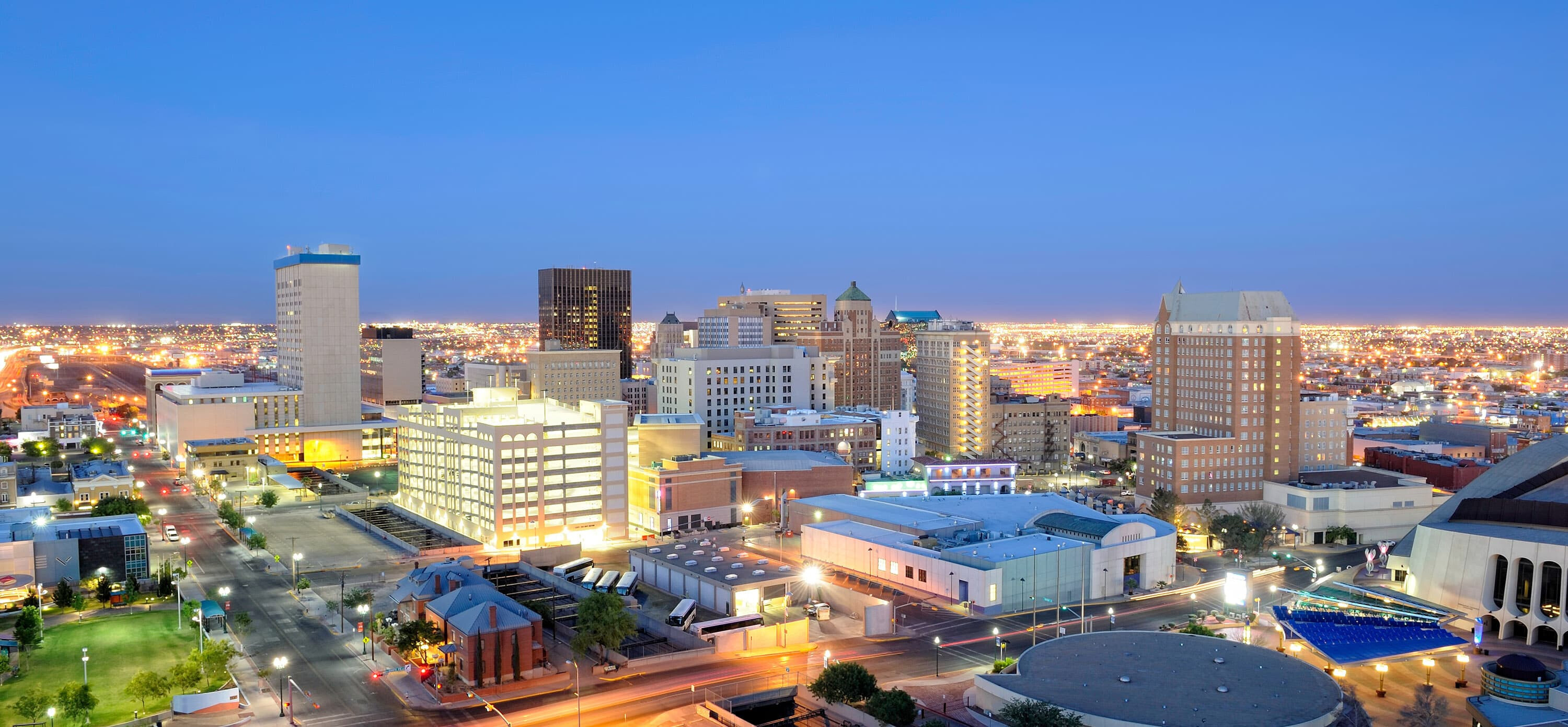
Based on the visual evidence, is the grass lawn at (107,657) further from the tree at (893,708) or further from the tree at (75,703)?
the tree at (893,708)

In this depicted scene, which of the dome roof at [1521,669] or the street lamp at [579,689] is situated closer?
the street lamp at [579,689]

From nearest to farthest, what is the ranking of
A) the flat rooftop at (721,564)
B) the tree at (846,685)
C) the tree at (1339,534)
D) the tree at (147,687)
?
the tree at (846,685)
the tree at (147,687)
the flat rooftop at (721,564)
the tree at (1339,534)

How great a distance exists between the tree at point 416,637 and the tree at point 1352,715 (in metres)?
44.1

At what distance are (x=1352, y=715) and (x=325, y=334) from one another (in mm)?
142773

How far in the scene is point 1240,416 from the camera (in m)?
112

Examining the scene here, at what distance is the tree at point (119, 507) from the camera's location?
305 feet

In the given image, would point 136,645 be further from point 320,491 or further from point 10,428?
point 10,428

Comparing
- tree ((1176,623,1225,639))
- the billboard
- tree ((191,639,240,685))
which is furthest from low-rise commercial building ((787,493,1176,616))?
tree ((191,639,240,685))

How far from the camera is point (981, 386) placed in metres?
159

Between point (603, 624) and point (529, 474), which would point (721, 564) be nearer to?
point (603, 624)

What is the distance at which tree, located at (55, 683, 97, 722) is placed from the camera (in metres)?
47.6

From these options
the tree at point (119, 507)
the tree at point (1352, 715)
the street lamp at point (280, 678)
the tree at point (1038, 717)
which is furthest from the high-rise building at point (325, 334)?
the tree at point (1352, 715)

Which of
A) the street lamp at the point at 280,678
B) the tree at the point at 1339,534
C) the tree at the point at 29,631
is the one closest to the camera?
the street lamp at the point at 280,678

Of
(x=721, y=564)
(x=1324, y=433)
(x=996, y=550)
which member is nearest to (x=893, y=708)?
(x=721, y=564)
